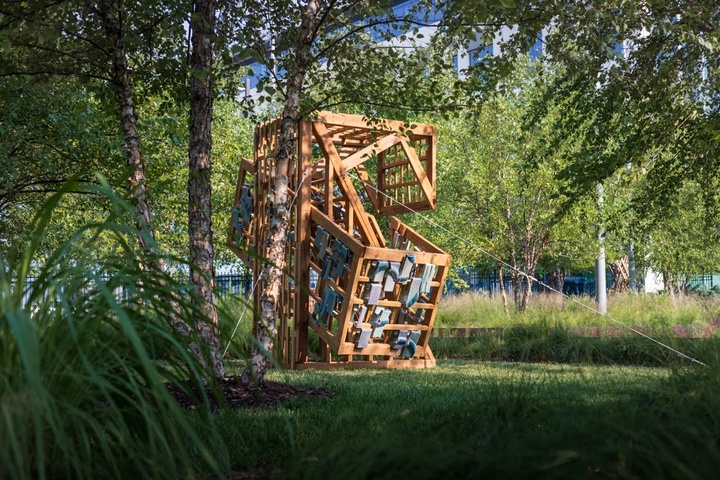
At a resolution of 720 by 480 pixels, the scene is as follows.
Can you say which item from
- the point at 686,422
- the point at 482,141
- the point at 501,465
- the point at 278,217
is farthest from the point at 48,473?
the point at 482,141

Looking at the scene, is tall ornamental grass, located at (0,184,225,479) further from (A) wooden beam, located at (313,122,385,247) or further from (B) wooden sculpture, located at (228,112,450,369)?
(A) wooden beam, located at (313,122,385,247)

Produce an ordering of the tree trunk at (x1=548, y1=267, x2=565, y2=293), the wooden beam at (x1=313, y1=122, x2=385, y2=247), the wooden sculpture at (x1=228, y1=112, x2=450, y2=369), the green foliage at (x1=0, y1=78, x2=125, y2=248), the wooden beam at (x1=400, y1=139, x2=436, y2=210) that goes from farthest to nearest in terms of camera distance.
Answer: the tree trunk at (x1=548, y1=267, x2=565, y2=293), the wooden beam at (x1=400, y1=139, x2=436, y2=210), the green foliage at (x1=0, y1=78, x2=125, y2=248), the wooden beam at (x1=313, y1=122, x2=385, y2=247), the wooden sculpture at (x1=228, y1=112, x2=450, y2=369)

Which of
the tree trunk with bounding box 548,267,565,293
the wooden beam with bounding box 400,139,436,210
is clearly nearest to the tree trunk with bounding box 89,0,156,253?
the wooden beam with bounding box 400,139,436,210

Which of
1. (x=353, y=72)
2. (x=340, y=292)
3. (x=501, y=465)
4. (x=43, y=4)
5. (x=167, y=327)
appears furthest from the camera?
(x=340, y=292)

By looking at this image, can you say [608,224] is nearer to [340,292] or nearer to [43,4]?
[340,292]

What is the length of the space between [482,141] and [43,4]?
14.4 metres

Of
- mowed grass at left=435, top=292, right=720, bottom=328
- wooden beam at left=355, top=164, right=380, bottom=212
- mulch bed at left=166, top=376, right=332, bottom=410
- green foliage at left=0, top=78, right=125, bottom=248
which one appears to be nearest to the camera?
mulch bed at left=166, top=376, right=332, bottom=410

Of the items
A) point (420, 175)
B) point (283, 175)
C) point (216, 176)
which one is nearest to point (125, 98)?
point (283, 175)

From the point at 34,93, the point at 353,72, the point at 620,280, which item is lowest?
the point at 620,280

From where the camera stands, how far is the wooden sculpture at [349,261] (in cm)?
879

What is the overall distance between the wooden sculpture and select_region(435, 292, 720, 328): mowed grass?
2659mm

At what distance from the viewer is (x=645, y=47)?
785 centimetres

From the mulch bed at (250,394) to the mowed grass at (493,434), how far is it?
14 centimetres

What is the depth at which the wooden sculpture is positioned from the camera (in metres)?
8.79
